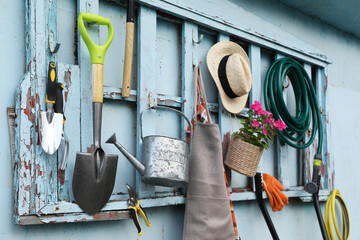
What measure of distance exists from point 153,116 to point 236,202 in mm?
821

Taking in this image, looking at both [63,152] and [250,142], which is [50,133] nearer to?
[63,152]

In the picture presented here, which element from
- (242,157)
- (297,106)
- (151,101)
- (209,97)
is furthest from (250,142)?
(297,106)

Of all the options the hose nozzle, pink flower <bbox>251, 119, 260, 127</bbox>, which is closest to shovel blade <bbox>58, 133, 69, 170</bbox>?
pink flower <bbox>251, 119, 260, 127</bbox>

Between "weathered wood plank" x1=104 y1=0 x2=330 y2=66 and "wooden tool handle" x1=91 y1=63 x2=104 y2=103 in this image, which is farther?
"weathered wood plank" x1=104 y1=0 x2=330 y2=66

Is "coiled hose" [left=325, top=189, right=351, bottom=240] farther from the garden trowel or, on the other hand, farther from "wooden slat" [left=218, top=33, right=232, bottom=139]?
the garden trowel

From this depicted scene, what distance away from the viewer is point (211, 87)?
2383 millimetres

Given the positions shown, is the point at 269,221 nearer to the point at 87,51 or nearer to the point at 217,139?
the point at 217,139

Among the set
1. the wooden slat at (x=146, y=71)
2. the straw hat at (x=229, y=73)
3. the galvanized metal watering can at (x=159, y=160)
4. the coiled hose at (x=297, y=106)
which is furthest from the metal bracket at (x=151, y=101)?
the coiled hose at (x=297, y=106)

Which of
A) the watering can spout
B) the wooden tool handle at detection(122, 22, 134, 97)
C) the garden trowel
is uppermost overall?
the wooden tool handle at detection(122, 22, 134, 97)

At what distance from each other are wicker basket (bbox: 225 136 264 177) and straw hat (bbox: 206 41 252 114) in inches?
8.6

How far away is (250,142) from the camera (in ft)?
7.50

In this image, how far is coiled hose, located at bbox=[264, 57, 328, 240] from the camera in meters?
2.63

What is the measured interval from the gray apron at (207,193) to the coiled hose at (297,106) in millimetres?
663

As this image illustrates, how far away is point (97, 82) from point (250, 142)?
38.7 inches
